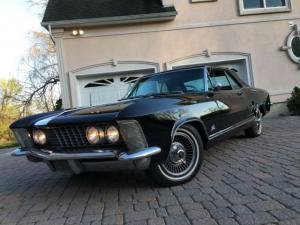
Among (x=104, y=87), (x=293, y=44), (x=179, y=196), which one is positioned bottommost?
(x=179, y=196)

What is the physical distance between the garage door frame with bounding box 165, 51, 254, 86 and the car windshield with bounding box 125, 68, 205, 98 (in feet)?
23.2

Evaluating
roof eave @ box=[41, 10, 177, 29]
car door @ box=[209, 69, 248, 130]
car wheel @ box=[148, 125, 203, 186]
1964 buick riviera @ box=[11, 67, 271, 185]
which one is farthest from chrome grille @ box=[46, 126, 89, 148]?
roof eave @ box=[41, 10, 177, 29]

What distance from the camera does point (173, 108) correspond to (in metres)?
4.56

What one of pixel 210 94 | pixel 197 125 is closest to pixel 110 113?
pixel 197 125

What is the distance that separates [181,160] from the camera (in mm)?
4637

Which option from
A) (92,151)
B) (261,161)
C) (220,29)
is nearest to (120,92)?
(220,29)

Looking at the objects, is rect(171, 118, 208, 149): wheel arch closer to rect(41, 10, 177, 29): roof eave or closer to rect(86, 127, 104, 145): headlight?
rect(86, 127, 104, 145): headlight

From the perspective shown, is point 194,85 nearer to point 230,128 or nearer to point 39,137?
point 230,128

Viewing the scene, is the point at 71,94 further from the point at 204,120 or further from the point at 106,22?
the point at 204,120

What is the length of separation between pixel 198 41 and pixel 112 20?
296 centimetres

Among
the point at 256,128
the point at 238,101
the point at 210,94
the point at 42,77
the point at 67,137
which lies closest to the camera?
the point at 67,137

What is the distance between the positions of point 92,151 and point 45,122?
31.7 inches

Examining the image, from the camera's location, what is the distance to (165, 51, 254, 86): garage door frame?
13.2m

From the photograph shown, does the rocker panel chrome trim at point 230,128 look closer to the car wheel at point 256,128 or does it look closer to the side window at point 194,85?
the car wheel at point 256,128
